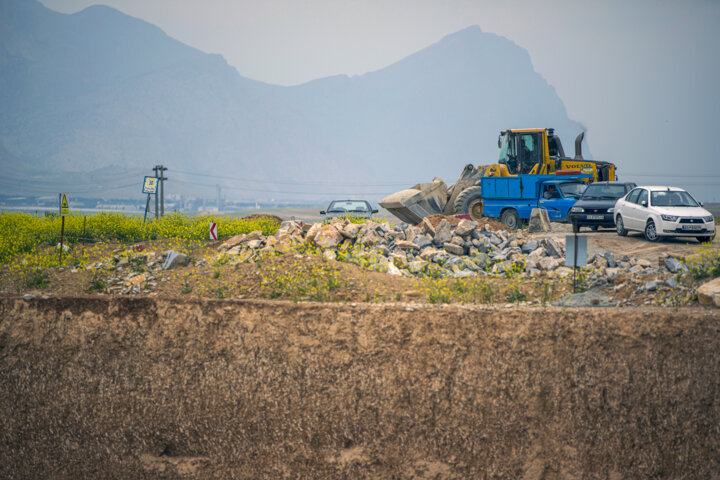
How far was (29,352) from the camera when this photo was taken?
22.8 feet

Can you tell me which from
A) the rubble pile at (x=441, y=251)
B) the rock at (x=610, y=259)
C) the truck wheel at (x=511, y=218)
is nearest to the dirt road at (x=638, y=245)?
the rock at (x=610, y=259)

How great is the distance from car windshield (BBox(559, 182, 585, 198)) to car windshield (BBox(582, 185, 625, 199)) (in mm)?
1002

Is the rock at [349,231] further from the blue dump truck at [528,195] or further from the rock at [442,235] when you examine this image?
the blue dump truck at [528,195]

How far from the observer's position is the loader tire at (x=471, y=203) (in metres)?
19.8

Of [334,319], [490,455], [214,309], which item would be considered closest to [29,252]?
[214,309]

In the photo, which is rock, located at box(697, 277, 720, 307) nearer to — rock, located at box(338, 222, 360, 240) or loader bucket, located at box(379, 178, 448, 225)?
rock, located at box(338, 222, 360, 240)

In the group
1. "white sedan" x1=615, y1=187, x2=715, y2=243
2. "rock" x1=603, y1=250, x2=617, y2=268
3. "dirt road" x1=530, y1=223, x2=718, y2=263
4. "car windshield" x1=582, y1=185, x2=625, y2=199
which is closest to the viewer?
"rock" x1=603, y1=250, x2=617, y2=268

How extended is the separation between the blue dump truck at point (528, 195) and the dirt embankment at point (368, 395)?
11.3 m

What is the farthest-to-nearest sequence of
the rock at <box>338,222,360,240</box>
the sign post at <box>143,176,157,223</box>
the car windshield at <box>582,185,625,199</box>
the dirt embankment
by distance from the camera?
the sign post at <box>143,176,157,223</box>, the car windshield at <box>582,185,625,199</box>, the rock at <box>338,222,360,240</box>, the dirt embankment

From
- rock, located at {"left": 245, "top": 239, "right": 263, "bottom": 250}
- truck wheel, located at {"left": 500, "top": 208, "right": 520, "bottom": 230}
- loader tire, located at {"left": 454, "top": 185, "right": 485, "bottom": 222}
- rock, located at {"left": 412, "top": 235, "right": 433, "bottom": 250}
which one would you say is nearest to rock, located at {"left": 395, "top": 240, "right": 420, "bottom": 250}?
rock, located at {"left": 412, "top": 235, "right": 433, "bottom": 250}

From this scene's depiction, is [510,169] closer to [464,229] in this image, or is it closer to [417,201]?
[417,201]

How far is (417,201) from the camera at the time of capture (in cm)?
1952

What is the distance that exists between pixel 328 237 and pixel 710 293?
673cm

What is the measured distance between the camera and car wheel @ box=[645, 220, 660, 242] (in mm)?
13539
